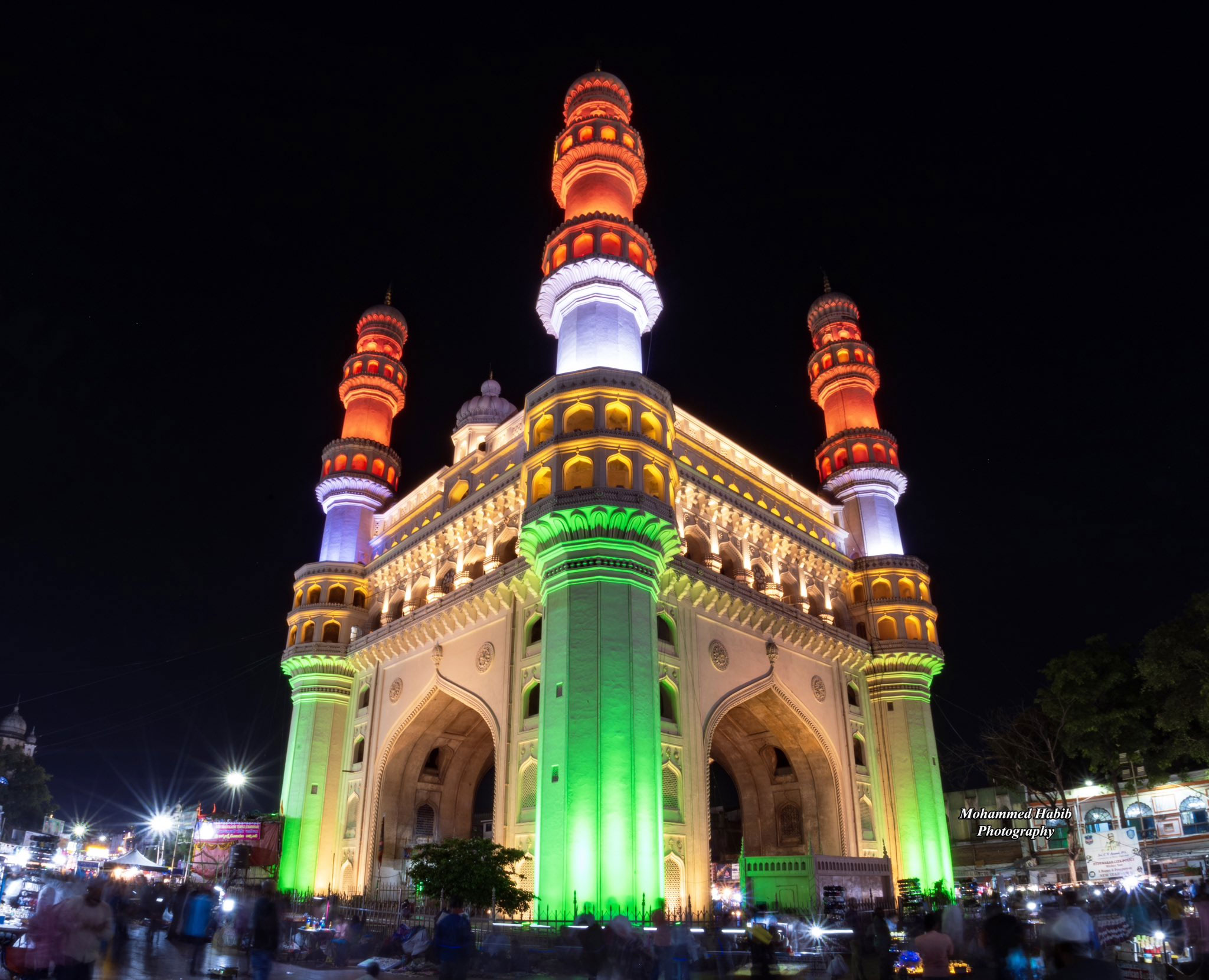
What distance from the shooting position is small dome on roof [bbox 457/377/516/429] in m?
40.6

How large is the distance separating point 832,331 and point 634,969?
36.6 metres

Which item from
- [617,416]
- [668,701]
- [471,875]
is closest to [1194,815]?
[668,701]

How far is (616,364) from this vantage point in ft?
95.8

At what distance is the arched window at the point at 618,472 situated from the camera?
25.8 m

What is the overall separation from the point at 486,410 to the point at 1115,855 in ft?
102

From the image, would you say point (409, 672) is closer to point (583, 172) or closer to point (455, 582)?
point (455, 582)

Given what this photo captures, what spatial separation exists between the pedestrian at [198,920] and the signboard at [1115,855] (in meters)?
14.8

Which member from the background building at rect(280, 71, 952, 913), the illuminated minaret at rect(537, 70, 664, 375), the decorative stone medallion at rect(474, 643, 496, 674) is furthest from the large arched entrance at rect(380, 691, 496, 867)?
the illuminated minaret at rect(537, 70, 664, 375)

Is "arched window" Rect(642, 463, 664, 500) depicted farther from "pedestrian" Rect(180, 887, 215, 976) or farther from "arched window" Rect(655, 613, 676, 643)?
"pedestrian" Rect(180, 887, 215, 976)

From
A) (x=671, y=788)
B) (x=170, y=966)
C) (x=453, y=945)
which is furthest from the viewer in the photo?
(x=671, y=788)

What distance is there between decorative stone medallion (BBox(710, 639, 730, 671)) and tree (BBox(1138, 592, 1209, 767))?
16.3 m

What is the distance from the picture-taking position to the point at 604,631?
937 inches

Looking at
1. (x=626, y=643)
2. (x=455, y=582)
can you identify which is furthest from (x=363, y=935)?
(x=455, y=582)

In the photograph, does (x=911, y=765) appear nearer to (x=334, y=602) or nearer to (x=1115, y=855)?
(x=1115, y=855)
